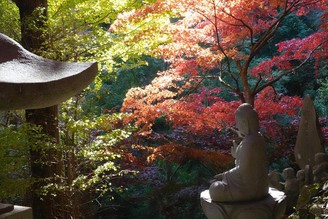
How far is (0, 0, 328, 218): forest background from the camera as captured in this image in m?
5.02

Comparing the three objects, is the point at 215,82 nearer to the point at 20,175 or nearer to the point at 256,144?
the point at 20,175

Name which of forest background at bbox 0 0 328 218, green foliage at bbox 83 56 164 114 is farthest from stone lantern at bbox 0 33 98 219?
green foliage at bbox 83 56 164 114

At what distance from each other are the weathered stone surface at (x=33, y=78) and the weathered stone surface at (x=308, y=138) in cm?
606

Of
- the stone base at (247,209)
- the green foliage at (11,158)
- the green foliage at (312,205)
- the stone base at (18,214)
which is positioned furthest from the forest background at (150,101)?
the green foliage at (312,205)

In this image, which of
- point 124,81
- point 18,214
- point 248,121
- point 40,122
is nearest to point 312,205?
point 248,121

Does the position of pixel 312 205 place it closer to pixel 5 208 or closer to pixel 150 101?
pixel 5 208

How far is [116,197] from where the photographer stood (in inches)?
368

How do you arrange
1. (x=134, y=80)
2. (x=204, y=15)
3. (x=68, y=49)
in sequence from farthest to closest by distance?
(x=134, y=80), (x=204, y=15), (x=68, y=49)

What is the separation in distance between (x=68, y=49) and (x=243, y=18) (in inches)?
132

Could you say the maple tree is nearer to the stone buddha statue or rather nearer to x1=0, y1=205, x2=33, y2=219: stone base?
the stone buddha statue

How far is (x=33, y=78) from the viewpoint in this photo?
186 centimetres

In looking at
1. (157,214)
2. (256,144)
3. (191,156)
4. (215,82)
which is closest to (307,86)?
(215,82)

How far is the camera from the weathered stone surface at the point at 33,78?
1.80m

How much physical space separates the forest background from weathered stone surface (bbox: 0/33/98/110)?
8.70ft
